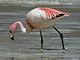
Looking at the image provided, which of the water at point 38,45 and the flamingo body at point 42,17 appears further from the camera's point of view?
the flamingo body at point 42,17

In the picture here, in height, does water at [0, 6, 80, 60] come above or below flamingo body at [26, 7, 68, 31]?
below

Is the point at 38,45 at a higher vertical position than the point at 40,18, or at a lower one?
lower

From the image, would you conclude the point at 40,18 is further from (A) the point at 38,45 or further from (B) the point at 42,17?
(A) the point at 38,45

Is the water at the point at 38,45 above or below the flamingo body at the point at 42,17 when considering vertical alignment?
below

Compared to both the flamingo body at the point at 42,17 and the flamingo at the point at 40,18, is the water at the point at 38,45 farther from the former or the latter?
the flamingo body at the point at 42,17

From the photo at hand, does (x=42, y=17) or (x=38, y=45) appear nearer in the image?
(x=42, y=17)

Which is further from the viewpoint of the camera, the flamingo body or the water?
the flamingo body

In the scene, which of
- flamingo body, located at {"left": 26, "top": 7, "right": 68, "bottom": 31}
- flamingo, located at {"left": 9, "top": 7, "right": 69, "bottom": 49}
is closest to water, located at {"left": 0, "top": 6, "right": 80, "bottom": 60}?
flamingo, located at {"left": 9, "top": 7, "right": 69, "bottom": 49}

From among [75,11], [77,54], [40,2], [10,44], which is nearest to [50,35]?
[10,44]

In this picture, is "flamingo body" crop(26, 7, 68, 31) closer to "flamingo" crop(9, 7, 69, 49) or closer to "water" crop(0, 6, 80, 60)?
"flamingo" crop(9, 7, 69, 49)

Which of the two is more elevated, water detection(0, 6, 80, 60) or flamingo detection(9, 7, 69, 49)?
flamingo detection(9, 7, 69, 49)

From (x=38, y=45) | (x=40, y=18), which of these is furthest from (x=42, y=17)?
(x=38, y=45)

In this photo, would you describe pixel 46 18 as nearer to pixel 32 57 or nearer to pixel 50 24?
pixel 50 24

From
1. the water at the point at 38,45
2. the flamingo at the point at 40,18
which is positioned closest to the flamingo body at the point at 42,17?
the flamingo at the point at 40,18
